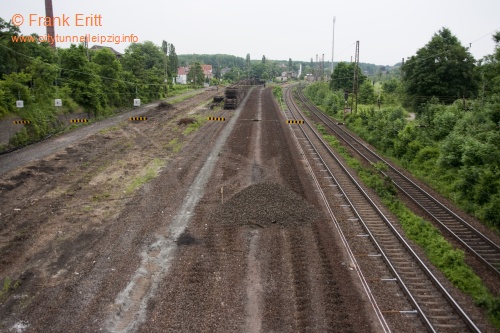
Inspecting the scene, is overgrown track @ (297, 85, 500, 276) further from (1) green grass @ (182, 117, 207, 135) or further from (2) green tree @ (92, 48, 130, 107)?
(2) green tree @ (92, 48, 130, 107)

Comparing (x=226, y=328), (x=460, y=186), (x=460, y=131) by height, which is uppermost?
(x=460, y=131)

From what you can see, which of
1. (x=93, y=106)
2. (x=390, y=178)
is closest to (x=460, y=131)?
(x=390, y=178)

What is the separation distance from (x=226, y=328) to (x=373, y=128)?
2965 cm

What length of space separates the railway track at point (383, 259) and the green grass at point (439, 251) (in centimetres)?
73

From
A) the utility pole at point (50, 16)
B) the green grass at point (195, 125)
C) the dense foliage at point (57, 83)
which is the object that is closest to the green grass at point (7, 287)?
the dense foliage at point (57, 83)

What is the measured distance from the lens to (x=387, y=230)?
596 inches

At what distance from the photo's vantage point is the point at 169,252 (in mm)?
13086

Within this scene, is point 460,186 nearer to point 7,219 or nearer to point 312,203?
point 312,203

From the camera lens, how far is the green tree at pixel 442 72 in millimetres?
39406

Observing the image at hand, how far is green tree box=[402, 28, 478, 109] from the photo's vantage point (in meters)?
39.4

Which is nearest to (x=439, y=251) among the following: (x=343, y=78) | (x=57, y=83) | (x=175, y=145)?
(x=175, y=145)

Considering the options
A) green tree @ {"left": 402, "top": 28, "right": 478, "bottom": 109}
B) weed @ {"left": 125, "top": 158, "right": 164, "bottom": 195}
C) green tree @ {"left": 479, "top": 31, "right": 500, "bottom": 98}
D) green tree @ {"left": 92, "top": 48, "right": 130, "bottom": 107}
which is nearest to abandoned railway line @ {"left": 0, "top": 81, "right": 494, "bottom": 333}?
weed @ {"left": 125, "top": 158, "right": 164, "bottom": 195}

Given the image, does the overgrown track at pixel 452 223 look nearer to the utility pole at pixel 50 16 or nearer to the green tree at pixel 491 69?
the green tree at pixel 491 69

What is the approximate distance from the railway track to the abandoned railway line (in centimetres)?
5
